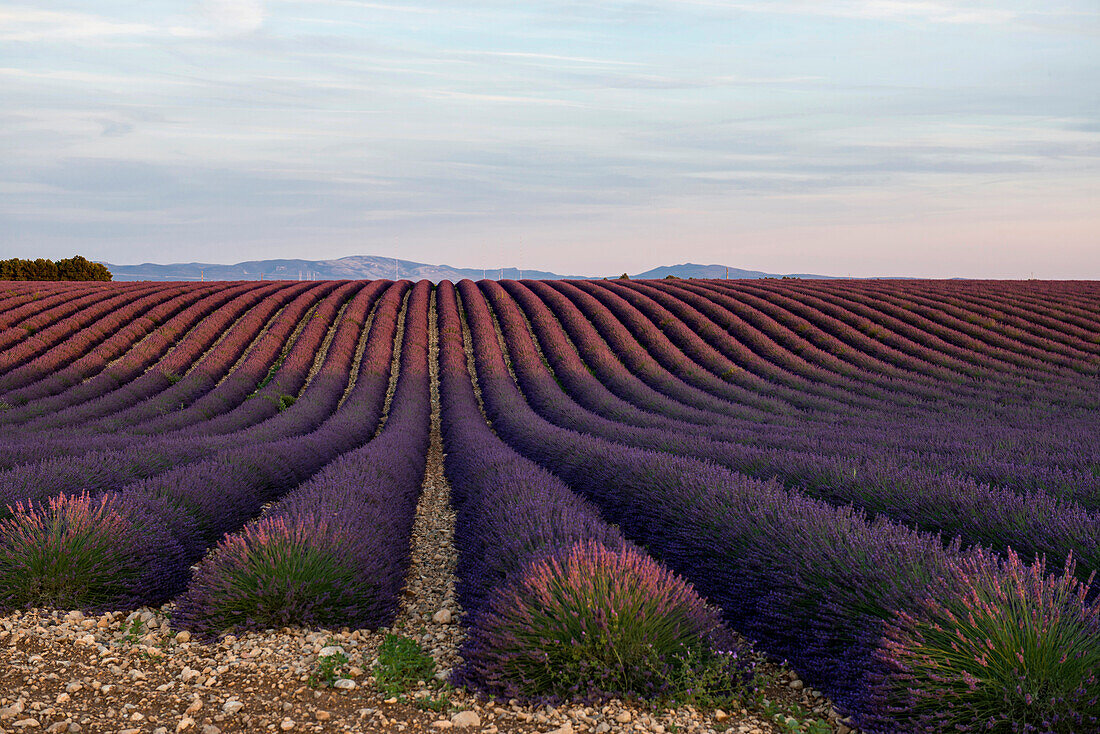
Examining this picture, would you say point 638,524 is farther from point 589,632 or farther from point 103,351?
point 103,351

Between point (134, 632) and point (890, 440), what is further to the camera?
point (890, 440)

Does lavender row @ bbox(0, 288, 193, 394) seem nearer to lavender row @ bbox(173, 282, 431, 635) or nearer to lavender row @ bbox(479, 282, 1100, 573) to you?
lavender row @ bbox(173, 282, 431, 635)

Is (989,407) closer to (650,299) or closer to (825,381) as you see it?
(825,381)

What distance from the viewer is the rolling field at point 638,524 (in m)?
2.76

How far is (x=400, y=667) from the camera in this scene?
338cm

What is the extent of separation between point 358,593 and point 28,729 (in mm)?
1614

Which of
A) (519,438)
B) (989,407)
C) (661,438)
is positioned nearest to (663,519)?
(661,438)

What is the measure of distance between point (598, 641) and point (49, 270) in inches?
2146

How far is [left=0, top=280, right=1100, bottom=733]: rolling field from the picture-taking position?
2760 mm

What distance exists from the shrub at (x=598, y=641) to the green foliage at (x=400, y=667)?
A: 28 cm

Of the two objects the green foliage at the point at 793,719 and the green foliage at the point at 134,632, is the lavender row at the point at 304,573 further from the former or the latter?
the green foliage at the point at 793,719

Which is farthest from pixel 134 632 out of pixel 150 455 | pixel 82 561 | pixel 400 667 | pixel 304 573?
pixel 150 455

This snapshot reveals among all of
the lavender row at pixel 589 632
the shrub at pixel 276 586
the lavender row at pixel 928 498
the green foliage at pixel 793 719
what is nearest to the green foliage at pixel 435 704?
the lavender row at pixel 589 632

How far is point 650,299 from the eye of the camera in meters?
27.7
